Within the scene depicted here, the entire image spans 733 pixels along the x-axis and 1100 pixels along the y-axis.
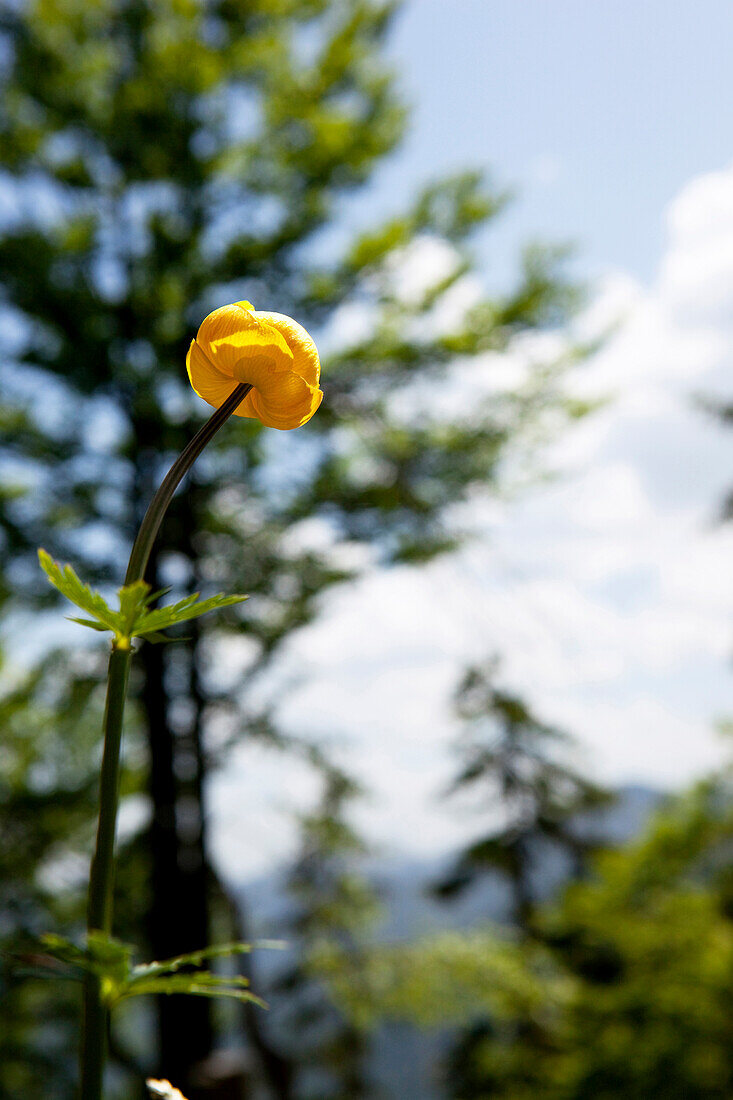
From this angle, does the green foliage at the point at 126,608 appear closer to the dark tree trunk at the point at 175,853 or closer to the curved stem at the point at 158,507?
the curved stem at the point at 158,507

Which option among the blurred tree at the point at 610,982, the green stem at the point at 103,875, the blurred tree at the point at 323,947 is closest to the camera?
the green stem at the point at 103,875

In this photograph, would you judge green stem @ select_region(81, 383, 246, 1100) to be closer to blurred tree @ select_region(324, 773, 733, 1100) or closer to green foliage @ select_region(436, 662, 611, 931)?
blurred tree @ select_region(324, 773, 733, 1100)

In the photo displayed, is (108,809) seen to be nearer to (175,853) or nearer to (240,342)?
(240,342)

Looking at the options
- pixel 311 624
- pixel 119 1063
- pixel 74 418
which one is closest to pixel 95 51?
pixel 74 418

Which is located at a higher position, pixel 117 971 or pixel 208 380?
pixel 208 380

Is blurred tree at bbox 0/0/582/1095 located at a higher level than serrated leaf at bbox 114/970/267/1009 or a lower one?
higher

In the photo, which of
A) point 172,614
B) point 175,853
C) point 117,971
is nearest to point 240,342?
point 172,614

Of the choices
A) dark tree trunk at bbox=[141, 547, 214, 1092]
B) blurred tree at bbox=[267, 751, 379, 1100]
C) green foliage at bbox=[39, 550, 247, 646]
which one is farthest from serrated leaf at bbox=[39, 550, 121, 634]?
blurred tree at bbox=[267, 751, 379, 1100]

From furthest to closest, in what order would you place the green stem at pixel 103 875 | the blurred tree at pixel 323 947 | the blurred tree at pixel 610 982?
1. the blurred tree at pixel 323 947
2. the blurred tree at pixel 610 982
3. the green stem at pixel 103 875

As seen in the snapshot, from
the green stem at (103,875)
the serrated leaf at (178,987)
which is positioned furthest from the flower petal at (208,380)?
the serrated leaf at (178,987)
